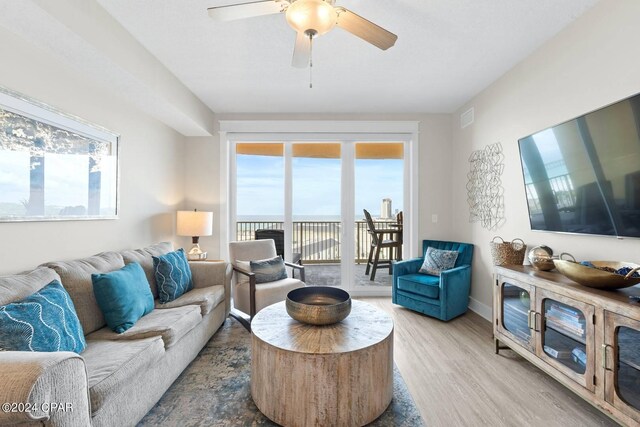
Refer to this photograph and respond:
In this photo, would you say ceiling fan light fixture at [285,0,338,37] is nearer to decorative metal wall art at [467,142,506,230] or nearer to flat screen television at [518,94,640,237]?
flat screen television at [518,94,640,237]

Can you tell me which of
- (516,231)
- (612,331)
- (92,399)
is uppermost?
(516,231)

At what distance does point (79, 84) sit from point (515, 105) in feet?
12.7

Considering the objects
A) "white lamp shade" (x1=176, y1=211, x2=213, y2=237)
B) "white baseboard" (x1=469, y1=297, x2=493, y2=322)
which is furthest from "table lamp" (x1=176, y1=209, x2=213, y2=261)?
"white baseboard" (x1=469, y1=297, x2=493, y2=322)

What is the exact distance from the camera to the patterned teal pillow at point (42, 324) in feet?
4.31

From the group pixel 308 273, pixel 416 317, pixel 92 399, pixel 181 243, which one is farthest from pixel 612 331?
pixel 181 243

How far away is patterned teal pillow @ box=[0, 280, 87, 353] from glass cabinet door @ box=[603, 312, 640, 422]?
110 inches

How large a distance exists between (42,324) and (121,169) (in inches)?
72.7

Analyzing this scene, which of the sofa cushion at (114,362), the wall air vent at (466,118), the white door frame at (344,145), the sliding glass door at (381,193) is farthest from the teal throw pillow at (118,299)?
the wall air vent at (466,118)

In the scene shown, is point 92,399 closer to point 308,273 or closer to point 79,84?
point 79,84

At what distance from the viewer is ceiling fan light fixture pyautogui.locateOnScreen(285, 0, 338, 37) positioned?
1.51 m

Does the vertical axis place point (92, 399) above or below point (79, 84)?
below

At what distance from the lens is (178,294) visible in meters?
2.67

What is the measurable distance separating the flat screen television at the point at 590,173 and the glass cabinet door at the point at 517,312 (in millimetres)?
581

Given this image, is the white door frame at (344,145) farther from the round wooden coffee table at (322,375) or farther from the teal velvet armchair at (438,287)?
the round wooden coffee table at (322,375)
